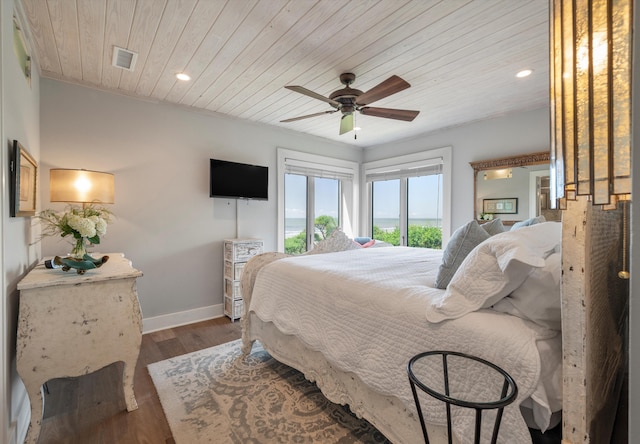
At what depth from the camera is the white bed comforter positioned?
40.4 inches

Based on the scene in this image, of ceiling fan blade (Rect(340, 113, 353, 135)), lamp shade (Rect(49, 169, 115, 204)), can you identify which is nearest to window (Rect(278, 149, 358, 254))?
ceiling fan blade (Rect(340, 113, 353, 135))

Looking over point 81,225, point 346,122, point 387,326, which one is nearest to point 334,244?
point 346,122

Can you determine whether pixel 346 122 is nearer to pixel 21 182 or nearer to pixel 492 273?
pixel 492 273

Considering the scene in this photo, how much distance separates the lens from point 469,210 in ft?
12.5

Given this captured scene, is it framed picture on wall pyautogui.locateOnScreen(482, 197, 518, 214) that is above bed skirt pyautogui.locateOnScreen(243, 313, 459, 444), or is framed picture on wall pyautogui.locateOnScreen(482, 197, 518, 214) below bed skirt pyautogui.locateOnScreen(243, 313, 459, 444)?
above

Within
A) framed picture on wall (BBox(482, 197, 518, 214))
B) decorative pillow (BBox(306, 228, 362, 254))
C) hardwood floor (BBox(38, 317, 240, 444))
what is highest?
framed picture on wall (BBox(482, 197, 518, 214))

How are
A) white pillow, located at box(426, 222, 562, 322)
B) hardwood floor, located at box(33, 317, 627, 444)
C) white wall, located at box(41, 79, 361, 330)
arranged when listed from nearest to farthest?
white pillow, located at box(426, 222, 562, 322), hardwood floor, located at box(33, 317, 627, 444), white wall, located at box(41, 79, 361, 330)

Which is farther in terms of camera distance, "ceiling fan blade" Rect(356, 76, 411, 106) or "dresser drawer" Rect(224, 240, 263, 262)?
"dresser drawer" Rect(224, 240, 263, 262)

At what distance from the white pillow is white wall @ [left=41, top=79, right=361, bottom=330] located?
2933 mm

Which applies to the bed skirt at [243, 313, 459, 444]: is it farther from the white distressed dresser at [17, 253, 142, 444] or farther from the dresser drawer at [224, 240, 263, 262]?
the dresser drawer at [224, 240, 263, 262]

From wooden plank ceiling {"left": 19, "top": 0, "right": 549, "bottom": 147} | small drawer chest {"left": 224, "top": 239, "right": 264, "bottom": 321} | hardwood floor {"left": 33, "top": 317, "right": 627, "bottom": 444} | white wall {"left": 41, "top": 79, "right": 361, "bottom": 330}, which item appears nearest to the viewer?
hardwood floor {"left": 33, "top": 317, "right": 627, "bottom": 444}

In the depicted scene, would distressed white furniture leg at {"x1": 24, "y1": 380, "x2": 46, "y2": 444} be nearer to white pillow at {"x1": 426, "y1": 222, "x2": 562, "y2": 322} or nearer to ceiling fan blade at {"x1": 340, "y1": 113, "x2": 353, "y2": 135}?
white pillow at {"x1": 426, "y1": 222, "x2": 562, "y2": 322}

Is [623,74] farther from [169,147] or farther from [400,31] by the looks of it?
[169,147]

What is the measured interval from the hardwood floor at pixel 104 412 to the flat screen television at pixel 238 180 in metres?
1.80
